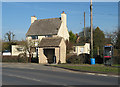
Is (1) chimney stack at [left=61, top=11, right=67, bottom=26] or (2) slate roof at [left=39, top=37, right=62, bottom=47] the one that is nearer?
(2) slate roof at [left=39, top=37, right=62, bottom=47]

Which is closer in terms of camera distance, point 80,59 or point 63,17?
point 80,59

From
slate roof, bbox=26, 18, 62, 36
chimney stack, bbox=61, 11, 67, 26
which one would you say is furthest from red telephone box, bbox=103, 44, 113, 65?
chimney stack, bbox=61, 11, 67, 26

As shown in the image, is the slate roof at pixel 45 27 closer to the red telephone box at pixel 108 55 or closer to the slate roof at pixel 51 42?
the slate roof at pixel 51 42

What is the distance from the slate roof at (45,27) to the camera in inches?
1827

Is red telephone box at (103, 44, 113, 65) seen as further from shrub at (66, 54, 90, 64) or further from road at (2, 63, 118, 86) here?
road at (2, 63, 118, 86)

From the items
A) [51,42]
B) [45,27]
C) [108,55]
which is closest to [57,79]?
[108,55]

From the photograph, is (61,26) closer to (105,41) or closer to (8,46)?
(105,41)

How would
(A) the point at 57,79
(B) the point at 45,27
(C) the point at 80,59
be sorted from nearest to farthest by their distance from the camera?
(A) the point at 57,79
(C) the point at 80,59
(B) the point at 45,27

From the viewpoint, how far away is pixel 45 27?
4803 cm

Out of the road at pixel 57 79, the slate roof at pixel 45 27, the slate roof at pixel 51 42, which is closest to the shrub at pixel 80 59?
the slate roof at pixel 51 42

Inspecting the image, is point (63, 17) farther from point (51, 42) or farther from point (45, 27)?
point (51, 42)

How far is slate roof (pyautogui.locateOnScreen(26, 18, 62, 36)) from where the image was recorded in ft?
152

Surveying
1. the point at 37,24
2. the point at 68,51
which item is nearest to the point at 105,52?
the point at 68,51

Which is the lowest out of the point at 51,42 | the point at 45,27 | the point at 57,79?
the point at 57,79
